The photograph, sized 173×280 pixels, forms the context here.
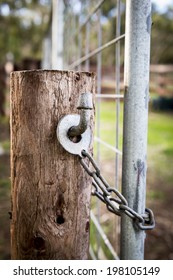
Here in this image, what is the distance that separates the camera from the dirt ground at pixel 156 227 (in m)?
2.37

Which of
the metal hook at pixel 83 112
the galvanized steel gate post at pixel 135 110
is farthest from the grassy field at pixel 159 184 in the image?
the metal hook at pixel 83 112

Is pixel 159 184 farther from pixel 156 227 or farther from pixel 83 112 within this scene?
pixel 83 112

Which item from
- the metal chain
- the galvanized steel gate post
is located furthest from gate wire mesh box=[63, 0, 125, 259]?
the metal chain

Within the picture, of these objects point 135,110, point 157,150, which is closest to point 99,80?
point 135,110

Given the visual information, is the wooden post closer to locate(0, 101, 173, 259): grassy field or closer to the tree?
locate(0, 101, 173, 259): grassy field

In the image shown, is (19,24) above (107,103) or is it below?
above

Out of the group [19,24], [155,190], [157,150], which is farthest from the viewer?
[19,24]

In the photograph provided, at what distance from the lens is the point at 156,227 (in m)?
2.81

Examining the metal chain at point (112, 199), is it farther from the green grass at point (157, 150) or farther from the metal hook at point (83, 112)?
the green grass at point (157, 150)

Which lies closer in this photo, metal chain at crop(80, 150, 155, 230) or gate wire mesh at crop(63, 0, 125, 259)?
metal chain at crop(80, 150, 155, 230)

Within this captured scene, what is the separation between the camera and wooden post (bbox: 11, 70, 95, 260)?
2.68 ft

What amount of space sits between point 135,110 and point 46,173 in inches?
11.8

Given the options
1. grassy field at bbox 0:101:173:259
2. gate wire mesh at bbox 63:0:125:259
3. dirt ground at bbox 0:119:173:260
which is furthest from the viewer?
grassy field at bbox 0:101:173:259

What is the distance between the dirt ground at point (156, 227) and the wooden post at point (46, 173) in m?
1.54
